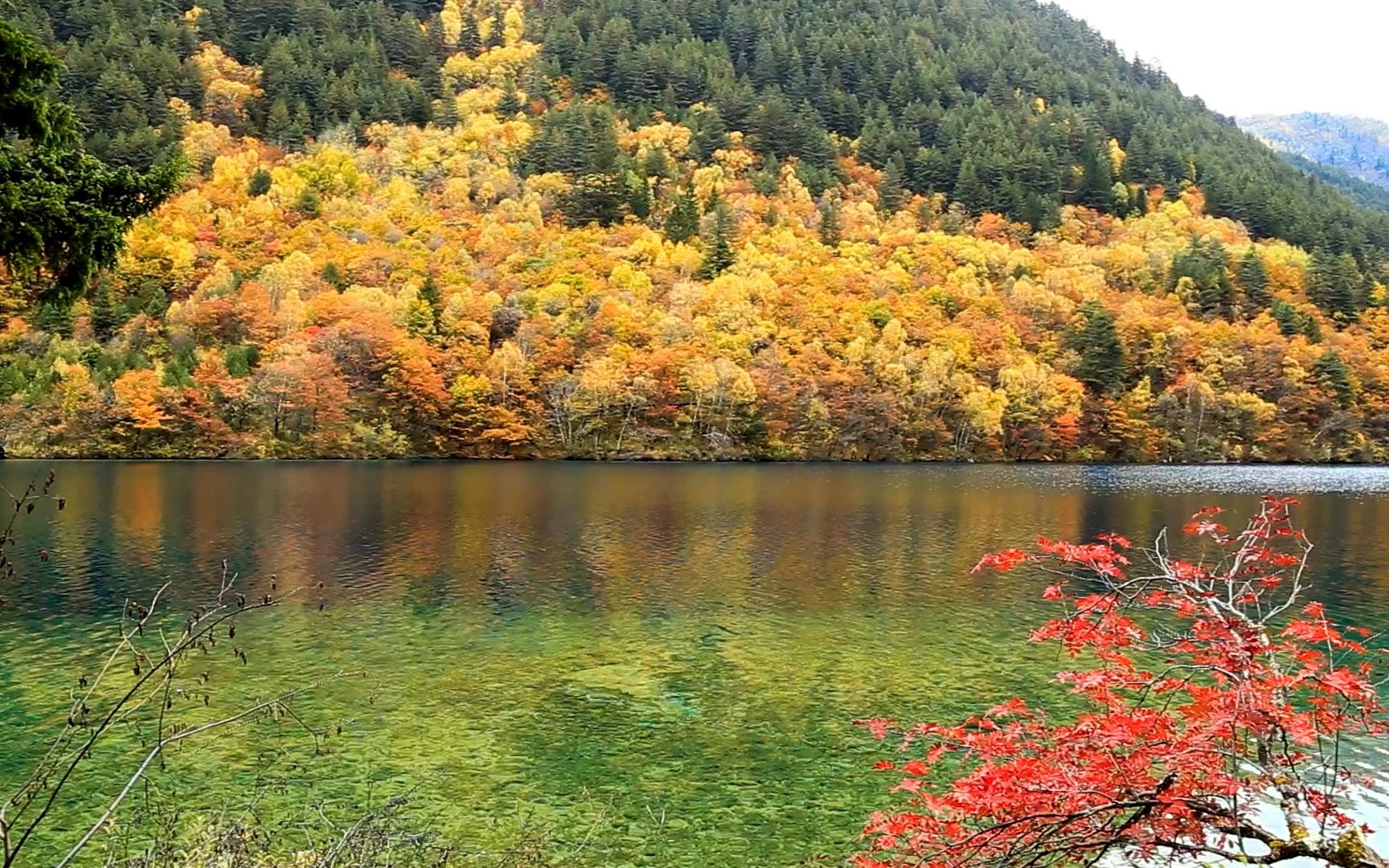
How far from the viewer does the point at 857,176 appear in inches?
5157

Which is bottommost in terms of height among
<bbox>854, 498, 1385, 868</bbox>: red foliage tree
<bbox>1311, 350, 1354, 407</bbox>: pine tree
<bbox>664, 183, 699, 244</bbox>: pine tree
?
<bbox>854, 498, 1385, 868</bbox>: red foliage tree

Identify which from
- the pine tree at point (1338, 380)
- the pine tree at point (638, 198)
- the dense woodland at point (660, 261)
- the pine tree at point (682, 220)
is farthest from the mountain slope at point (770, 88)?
the pine tree at point (1338, 380)

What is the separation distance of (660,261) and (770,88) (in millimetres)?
56627

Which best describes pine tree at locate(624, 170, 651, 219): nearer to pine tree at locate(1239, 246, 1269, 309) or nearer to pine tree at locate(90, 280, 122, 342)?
pine tree at locate(90, 280, 122, 342)

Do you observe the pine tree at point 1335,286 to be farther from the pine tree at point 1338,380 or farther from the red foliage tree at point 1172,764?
the red foliage tree at point 1172,764

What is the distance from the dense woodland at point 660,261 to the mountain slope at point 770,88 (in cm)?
63

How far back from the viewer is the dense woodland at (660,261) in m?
82.6

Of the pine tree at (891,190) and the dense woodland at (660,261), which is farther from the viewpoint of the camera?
the pine tree at (891,190)

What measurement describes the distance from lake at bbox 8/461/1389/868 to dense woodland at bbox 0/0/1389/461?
3424cm

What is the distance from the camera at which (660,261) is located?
102 metres

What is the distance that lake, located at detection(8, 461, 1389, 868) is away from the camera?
12258 mm

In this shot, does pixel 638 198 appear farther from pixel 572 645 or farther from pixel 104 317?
pixel 572 645

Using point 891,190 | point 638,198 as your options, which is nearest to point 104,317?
point 638,198

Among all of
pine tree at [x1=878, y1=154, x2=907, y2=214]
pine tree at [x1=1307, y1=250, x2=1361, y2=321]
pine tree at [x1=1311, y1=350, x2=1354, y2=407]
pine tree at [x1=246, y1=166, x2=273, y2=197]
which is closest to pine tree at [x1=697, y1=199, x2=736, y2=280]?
pine tree at [x1=878, y1=154, x2=907, y2=214]
